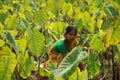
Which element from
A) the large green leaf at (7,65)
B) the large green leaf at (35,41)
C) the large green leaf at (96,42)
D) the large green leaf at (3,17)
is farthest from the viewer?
the large green leaf at (3,17)

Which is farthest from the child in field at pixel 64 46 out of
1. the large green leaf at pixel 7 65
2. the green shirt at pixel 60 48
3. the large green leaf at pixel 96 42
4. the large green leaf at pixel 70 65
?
the large green leaf at pixel 70 65

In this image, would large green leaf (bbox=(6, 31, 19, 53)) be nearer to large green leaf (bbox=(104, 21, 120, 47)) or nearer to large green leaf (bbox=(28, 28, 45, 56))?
large green leaf (bbox=(28, 28, 45, 56))

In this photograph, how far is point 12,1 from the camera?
6512mm

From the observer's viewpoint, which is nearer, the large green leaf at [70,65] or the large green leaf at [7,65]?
the large green leaf at [70,65]

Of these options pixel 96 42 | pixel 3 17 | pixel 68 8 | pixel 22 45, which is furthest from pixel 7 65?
pixel 68 8

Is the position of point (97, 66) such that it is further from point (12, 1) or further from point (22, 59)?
point (12, 1)

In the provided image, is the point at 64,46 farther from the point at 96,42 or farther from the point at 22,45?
the point at 22,45

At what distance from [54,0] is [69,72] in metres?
0.30

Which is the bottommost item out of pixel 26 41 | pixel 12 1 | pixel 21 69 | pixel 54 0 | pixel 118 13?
pixel 12 1

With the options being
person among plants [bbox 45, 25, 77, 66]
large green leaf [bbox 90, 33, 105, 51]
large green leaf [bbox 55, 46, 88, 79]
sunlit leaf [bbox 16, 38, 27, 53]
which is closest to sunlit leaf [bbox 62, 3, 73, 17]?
person among plants [bbox 45, 25, 77, 66]

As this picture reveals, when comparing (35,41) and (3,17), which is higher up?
(35,41)

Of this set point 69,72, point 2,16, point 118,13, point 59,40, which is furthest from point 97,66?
point 2,16

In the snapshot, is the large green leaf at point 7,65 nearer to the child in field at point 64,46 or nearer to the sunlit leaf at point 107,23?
the sunlit leaf at point 107,23

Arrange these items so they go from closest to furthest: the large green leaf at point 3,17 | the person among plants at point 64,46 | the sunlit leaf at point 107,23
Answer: the sunlit leaf at point 107,23 < the person among plants at point 64,46 < the large green leaf at point 3,17
